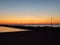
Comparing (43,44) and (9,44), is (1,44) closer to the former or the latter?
(9,44)

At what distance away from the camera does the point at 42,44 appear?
14.0 metres

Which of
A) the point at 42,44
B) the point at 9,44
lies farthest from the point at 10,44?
the point at 42,44

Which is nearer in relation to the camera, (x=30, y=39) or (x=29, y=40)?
(x=29, y=40)

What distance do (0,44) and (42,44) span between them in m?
3.93

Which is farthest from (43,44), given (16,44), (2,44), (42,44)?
(2,44)

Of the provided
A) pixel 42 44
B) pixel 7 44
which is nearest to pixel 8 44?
pixel 7 44

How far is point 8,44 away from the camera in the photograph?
14.2 m

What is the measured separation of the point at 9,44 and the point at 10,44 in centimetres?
10

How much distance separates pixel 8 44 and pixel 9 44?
0.13 meters

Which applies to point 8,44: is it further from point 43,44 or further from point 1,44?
point 43,44

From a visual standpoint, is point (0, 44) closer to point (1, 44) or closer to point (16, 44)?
point (1, 44)

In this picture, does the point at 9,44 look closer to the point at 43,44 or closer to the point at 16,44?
the point at 16,44

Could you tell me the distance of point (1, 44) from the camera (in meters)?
13.8

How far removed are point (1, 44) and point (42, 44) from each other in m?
3.84
